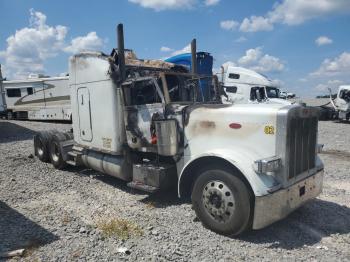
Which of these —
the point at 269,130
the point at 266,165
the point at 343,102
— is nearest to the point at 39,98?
the point at 343,102

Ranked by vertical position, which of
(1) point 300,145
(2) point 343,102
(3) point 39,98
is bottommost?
(2) point 343,102

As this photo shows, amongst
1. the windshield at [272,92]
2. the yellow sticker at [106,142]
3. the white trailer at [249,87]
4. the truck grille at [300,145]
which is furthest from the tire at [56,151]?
the windshield at [272,92]

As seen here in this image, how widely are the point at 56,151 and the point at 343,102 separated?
2150 cm

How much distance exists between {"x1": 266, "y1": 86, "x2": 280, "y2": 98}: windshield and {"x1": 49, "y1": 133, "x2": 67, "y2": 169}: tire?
518 inches

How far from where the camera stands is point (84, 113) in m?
7.84

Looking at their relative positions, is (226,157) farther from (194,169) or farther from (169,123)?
(169,123)

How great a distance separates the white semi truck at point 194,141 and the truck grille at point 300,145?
1cm

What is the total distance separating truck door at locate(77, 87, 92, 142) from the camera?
7.66m

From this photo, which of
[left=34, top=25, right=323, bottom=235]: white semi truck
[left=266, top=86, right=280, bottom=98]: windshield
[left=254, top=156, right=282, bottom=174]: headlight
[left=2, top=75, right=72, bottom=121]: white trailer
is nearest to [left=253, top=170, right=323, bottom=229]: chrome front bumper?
[left=34, top=25, right=323, bottom=235]: white semi truck

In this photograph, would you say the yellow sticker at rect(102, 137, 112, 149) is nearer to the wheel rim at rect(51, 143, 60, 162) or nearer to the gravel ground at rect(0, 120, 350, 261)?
the gravel ground at rect(0, 120, 350, 261)

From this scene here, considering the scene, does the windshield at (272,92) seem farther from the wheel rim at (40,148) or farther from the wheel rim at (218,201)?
the wheel rim at (218,201)

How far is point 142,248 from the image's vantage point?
4.58 m

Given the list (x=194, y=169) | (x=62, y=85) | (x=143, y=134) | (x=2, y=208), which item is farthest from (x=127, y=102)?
(x=62, y=85)

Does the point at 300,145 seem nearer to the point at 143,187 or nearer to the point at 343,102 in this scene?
the point at 143,187
